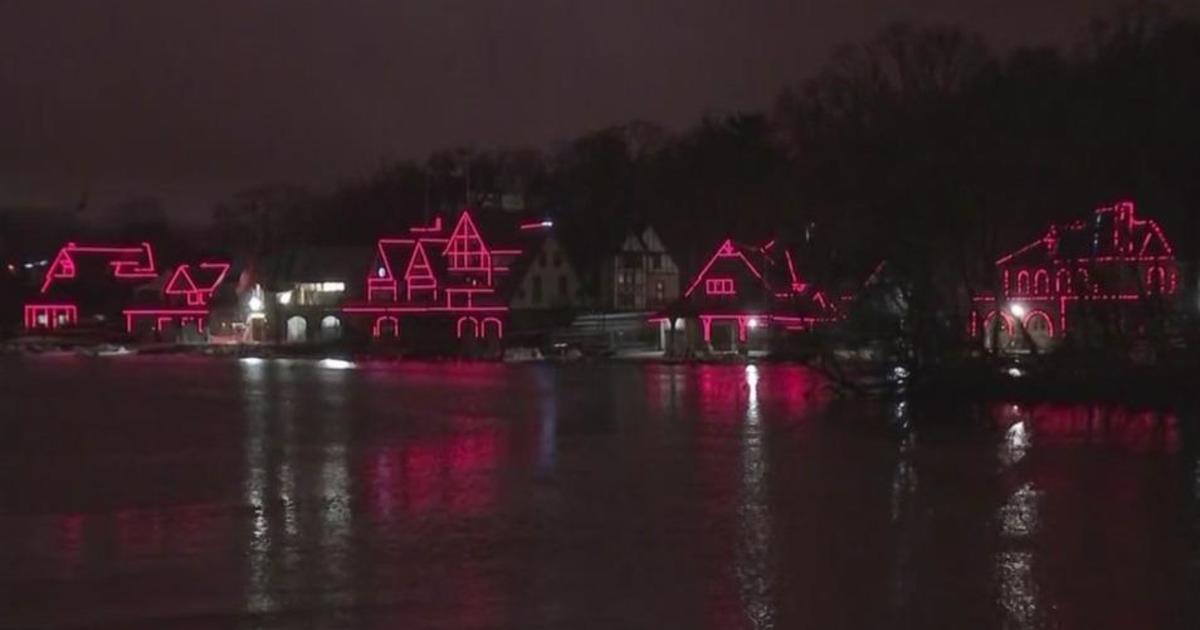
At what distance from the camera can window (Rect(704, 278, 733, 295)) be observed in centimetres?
7750

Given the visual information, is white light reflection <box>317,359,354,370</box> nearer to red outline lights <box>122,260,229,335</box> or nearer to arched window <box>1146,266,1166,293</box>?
red outline lights <box>122,260,229,335</box>

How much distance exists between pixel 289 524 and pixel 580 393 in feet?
91.9

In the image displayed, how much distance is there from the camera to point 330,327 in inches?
3863

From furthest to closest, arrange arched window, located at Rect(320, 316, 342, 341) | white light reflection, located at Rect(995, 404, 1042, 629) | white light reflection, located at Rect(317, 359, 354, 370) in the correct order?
arched window, located at Rect(320, 316, 342, 341)
white light reflection, located at Rect(317, 359, 354, 370)
white light reflection, located at Rect(995, 404, 1042, 629)

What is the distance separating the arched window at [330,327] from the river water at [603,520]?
6273 cm

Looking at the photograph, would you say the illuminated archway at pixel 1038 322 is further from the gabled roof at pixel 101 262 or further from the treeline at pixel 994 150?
the gabled roof at pixel 101 262

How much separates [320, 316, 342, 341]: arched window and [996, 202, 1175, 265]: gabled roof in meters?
64.6

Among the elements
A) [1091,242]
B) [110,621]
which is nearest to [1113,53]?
[1091,242]

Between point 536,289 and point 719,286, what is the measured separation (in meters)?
17.4

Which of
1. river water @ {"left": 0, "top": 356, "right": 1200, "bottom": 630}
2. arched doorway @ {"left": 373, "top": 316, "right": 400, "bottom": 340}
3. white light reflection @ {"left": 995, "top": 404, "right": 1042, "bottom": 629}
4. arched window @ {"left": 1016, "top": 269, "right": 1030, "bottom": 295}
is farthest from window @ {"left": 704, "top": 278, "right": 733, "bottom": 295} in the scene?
white light reflection @ {"left": 995, "top": 404, "right": 1042, "bottom": 629}

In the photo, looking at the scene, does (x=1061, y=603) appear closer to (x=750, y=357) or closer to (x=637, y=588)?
(x=637, y=588)

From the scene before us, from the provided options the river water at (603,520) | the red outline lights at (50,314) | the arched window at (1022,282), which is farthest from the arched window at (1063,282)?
the red outline lights at (50,314)

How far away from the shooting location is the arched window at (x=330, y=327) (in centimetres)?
9644

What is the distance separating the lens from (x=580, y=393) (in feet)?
143
